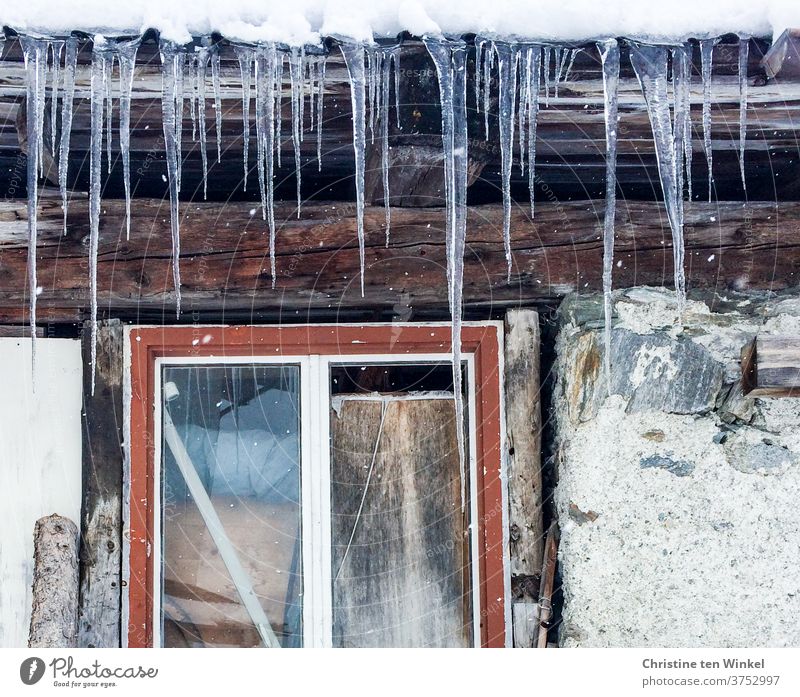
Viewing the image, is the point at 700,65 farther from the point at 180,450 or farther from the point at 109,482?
the point at 109,482

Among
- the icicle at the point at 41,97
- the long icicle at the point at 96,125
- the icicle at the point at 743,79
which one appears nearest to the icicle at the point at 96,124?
the long icicle at the point at 96,125

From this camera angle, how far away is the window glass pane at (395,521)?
8.88 feet

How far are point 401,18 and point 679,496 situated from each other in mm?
1576

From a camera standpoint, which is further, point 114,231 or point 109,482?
point 109,482

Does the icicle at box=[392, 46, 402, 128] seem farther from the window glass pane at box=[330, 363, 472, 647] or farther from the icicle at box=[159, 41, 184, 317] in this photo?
the window glass pane at box=[330, 363, 472, 647]

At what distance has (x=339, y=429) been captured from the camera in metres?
2.77

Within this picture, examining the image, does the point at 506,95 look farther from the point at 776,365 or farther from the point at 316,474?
the point at 316,474

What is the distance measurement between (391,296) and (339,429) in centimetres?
51

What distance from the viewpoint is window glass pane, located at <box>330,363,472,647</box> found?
271cm

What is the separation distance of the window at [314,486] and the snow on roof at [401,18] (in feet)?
3.47

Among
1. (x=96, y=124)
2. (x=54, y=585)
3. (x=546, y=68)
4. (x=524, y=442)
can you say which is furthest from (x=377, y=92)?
(x=54, y=585)

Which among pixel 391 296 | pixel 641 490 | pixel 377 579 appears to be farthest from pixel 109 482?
pixel 641 490

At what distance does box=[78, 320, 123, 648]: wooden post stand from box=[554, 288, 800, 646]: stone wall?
4.76ft

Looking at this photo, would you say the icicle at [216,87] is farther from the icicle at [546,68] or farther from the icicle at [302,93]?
the icicle at [546,68]
